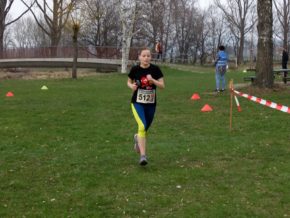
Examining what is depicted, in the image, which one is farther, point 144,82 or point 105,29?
point 105,29

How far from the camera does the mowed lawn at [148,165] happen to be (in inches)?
206

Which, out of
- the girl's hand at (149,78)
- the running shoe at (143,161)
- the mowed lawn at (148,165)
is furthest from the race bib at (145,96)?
the mowed lawn at (148,165)

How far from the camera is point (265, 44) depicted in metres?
A: 15.6

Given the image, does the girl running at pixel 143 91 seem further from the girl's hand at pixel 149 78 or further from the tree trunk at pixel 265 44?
the tree trunk at pixel 265 44

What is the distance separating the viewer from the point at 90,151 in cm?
797

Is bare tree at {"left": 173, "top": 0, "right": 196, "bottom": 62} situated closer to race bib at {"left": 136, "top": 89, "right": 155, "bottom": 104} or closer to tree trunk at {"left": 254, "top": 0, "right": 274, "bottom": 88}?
tree trunk at {"left": 254, "top": 0, "right": 274, "bottom": 88}

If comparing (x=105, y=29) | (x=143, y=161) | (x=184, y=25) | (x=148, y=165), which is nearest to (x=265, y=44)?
(x=148, y=165)

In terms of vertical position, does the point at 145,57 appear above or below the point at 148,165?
above

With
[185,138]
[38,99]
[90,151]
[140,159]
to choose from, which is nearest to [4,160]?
[90,151]

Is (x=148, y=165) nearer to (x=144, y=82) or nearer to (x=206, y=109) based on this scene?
(x=144, y=82)

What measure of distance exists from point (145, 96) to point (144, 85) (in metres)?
0.16

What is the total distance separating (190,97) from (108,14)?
50393 mm

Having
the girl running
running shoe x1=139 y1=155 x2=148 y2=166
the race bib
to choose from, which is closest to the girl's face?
the girl running

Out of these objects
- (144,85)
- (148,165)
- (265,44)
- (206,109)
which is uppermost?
(265,44)
